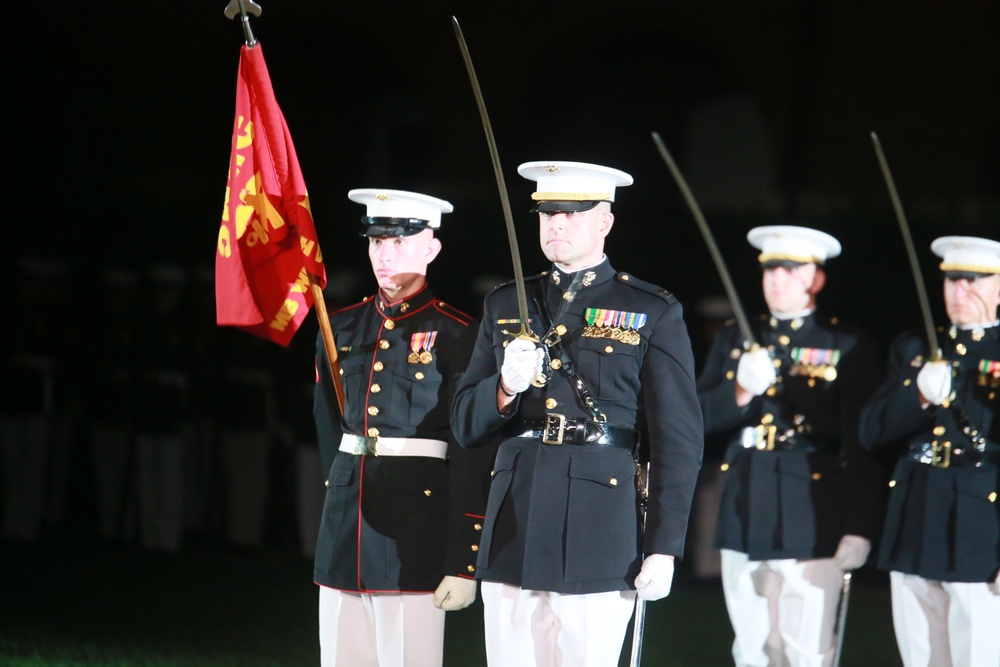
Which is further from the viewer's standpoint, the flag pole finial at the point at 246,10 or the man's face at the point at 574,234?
the flag pole finial at the point at 246,10

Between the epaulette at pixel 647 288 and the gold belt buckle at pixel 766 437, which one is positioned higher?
the epaulette at pixel 647 288

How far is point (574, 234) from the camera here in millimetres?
3055

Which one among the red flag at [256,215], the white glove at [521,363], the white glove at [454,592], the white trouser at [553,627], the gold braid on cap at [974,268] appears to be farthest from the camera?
the gold braid on cap at [974,268]

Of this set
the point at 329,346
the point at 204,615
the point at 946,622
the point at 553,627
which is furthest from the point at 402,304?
the point at 204,615

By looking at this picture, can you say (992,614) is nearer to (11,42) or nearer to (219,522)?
(219,522)

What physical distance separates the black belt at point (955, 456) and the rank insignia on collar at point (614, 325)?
1424 mm

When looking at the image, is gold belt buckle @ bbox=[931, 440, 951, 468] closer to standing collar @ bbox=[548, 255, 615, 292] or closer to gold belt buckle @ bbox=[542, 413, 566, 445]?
standing collar @ bbox=[548, 255, 615, 292]

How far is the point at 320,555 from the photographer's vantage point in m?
3.43

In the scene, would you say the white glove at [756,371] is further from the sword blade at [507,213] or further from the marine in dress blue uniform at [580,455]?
the sword blade at [507,213]

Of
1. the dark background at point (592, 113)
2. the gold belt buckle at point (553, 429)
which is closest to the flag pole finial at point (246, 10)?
the gold belt buckle at point (553, 429)

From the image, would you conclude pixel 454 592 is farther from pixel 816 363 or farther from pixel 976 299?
pixel 976 299

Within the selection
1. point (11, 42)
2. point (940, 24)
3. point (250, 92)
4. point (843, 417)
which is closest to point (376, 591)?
point (250, 92)

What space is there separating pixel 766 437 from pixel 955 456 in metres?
0.64

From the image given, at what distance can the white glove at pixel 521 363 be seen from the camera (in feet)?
9.20
